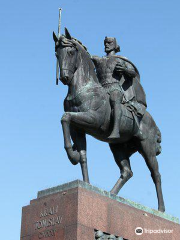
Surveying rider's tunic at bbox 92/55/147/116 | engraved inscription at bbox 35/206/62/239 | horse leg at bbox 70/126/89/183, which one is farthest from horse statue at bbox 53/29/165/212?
engraved inscription at bbox 35/206/62/239

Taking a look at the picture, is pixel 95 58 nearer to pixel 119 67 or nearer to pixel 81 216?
pixel 119 67

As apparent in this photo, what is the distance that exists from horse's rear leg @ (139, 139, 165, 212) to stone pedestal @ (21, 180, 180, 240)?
5.07 ft

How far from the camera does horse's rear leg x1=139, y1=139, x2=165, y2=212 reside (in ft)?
50.8

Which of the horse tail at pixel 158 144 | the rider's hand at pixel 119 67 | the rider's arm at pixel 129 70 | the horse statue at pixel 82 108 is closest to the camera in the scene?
the horse statue at pixel 82 108

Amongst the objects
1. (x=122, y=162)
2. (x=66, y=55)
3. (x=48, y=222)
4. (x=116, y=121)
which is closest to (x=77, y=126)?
(x=116, y=121)

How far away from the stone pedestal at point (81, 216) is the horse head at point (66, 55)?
251 cm

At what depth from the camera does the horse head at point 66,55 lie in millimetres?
14116

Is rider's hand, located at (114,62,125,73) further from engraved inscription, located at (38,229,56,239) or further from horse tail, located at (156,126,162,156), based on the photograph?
engraved inscription, located at (38,229,56,239)

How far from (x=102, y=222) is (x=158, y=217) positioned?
6.55 ft

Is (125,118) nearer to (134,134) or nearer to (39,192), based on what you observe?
(134,134)

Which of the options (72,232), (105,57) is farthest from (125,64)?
(72,232)

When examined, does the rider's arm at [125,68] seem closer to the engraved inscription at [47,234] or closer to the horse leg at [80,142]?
the horse leg at [80,142]

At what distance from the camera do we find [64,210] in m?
12.8

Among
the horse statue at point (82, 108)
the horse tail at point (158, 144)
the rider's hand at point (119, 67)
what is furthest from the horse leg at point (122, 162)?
the rider's hand at point (119, 67)
